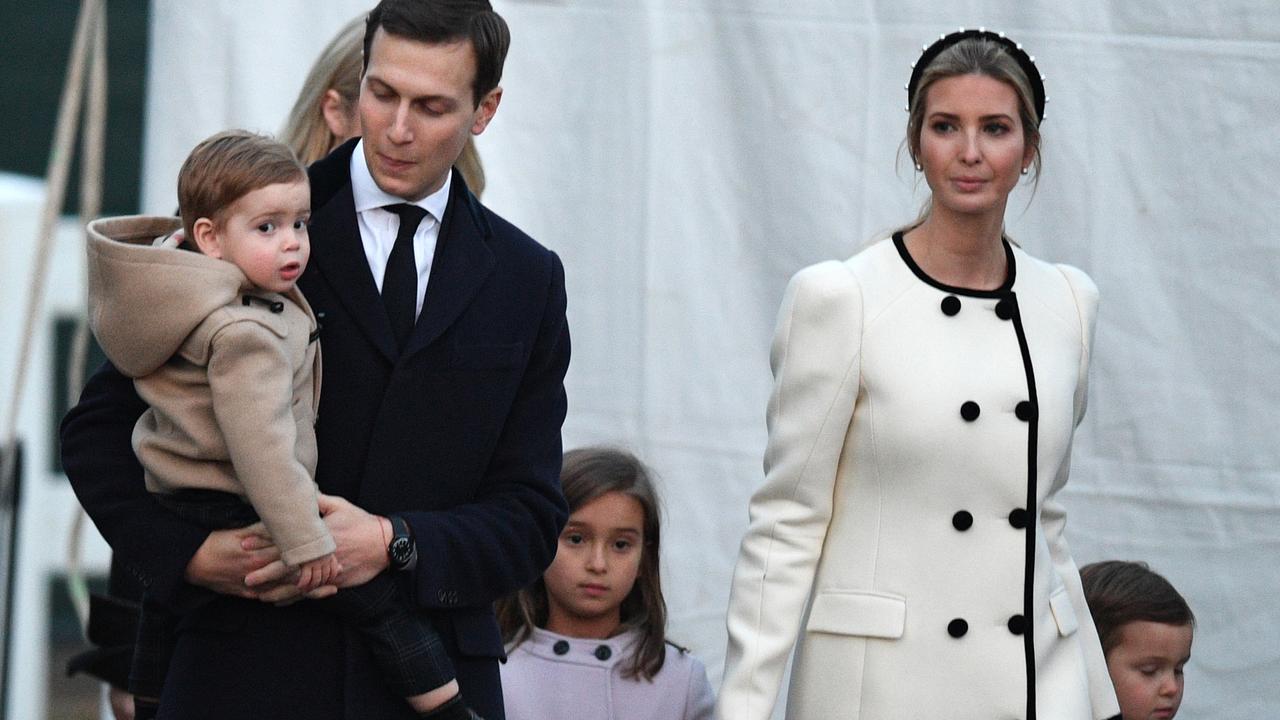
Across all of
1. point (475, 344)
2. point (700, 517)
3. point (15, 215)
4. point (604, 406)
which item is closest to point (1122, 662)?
point (700, 517)

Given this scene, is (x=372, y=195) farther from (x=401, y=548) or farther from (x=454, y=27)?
(x=401, y=548)

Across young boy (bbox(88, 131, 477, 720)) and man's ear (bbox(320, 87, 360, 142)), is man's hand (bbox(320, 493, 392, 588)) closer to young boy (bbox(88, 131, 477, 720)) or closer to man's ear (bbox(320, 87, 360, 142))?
young boy (bbox(88, 131, 477, 720))

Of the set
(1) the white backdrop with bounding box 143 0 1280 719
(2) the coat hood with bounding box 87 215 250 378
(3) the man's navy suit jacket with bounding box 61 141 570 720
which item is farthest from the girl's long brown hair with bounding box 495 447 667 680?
(2) the coat hood with bounding box 87 215 250 378

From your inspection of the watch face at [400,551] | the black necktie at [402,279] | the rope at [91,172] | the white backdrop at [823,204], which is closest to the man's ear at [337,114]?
the white backdrop at [823,204]

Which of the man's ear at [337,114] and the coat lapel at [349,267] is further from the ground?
the man's ear at [337,114]

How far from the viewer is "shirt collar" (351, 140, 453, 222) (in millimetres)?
2674

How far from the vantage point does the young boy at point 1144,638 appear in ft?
11.4

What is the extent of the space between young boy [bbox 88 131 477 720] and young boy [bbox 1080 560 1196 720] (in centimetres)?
138

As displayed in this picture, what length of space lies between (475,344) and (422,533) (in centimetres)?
26

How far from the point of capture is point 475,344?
8.64 feet

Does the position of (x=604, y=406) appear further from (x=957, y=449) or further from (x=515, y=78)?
(x=957, y=449)

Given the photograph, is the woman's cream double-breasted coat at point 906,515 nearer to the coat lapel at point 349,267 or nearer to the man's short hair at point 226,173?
Answer: the coat lapel at point 349,267

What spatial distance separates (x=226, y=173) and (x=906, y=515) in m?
1.07

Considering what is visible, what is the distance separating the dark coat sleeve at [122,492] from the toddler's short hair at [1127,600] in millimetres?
1661
